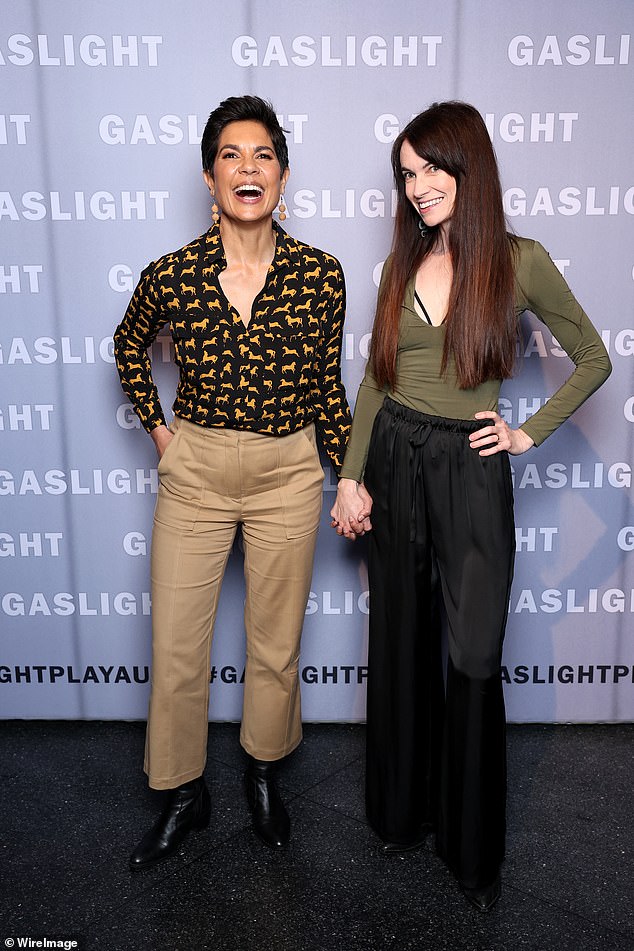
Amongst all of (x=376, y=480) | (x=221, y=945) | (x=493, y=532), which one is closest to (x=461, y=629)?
(x=493, y=532)

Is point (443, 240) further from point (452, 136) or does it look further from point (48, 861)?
point (48, 861)

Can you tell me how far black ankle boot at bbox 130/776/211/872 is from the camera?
7.13 feet

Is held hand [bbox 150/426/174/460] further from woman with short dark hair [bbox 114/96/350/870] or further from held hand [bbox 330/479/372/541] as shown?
held hand [bbox 330/479/372/541]

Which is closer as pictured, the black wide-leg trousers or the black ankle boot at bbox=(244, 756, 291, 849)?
the black wide-leg trousers

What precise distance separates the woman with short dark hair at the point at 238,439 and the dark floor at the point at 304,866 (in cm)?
11

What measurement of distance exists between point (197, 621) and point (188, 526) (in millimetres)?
243

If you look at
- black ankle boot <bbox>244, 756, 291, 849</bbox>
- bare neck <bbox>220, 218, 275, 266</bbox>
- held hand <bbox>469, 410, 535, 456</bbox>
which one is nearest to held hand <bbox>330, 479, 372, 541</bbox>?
held hand <bbox>469, 410, 535, 456</bbox>

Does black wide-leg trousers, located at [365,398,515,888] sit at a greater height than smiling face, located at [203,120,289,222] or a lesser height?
lesser

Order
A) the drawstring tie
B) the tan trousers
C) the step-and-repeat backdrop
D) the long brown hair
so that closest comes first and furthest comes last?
the long brown hair
the drawstring tie
the tan trousers
the step-and-repeat backdrop

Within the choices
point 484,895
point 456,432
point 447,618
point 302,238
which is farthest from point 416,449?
point 484,895

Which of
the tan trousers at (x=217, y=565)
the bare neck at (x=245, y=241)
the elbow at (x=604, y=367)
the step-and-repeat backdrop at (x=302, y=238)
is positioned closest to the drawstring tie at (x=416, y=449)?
the tan trousers at (x=217, y=565)

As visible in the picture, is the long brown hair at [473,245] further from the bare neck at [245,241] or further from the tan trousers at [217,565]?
the tan trousers at [217,565]

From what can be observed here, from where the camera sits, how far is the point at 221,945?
6.28ft

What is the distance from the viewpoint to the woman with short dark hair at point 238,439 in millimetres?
2080
